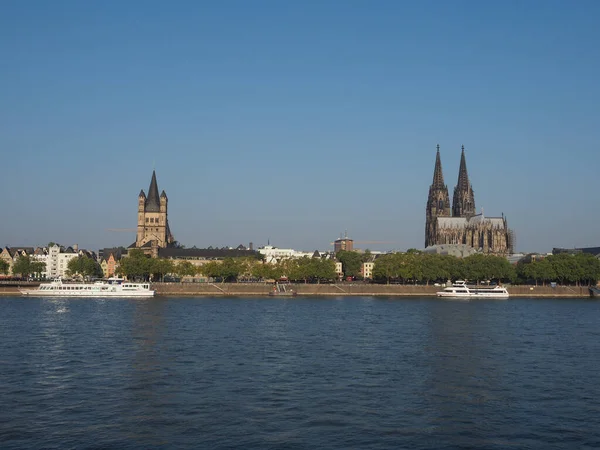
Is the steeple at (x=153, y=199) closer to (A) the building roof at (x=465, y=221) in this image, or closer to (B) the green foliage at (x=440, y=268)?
(B) the green foliage at (x=440, y=268)

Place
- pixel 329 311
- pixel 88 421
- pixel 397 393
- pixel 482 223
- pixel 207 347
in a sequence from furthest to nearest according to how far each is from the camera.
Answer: pixel 482 223, pixel 329 311, pixel 207 347, pixel 397 393, pixel 88 421

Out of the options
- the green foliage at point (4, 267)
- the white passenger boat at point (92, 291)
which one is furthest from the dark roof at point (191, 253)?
the white passenger boat at point (92, 291)

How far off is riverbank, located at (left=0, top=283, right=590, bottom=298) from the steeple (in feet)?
188

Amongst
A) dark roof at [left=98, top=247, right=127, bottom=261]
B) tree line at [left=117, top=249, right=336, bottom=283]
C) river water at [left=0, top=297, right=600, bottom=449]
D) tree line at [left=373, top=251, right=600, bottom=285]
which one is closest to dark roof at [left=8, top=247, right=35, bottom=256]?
dark roof at [left=98, top=247, right=127, bottom=261]

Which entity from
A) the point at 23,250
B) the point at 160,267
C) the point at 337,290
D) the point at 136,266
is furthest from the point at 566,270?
the point at 23,250

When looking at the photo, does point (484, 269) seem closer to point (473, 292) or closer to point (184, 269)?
point (473, 292)

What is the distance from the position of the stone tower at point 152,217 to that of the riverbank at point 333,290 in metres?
55.7

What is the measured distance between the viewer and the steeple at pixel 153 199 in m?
184

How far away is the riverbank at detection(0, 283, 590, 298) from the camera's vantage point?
405 ft

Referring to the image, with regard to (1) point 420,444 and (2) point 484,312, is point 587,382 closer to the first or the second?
(1) point 420,444

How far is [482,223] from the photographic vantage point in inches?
7643

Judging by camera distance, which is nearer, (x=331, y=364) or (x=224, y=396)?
(x=224, y=396)

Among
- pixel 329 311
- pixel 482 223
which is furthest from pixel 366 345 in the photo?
pixel 482 223

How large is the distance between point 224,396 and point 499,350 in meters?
22.8
